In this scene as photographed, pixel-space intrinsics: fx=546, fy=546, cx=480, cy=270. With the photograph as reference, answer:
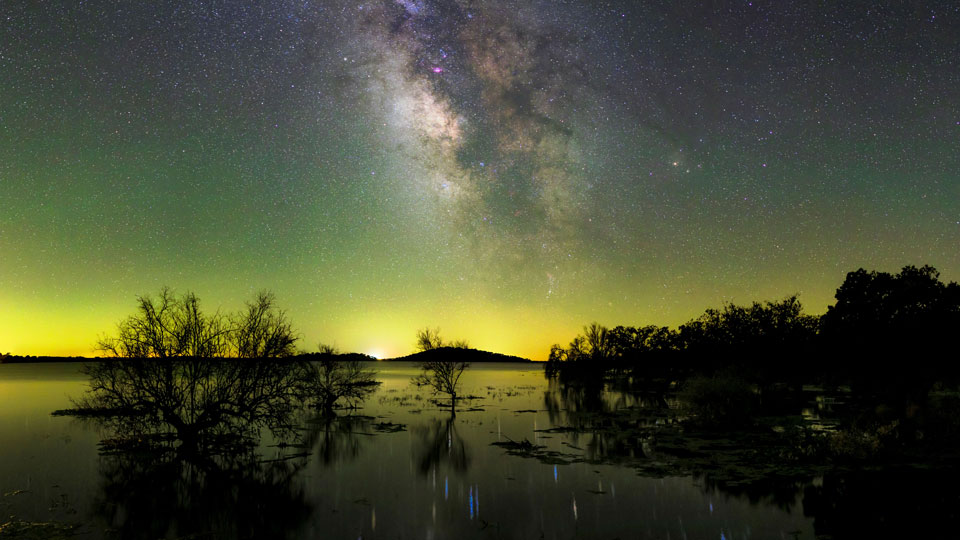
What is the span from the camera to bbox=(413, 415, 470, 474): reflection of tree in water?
2856cm

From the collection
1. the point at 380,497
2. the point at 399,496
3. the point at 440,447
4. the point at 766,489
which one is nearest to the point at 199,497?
the point at 380,497

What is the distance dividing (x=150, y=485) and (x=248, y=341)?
31.4 ft

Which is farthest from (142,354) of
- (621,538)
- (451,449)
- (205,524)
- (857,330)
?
(857,330)

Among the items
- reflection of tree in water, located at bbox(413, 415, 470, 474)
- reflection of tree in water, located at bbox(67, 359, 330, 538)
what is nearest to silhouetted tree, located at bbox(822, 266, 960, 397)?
reflection of tree in water, located at bbox(413, 415, 470, 474)

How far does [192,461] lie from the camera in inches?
1150

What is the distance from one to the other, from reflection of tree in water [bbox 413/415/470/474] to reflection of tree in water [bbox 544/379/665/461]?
22.2 feet

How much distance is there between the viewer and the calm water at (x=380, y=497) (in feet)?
58.0

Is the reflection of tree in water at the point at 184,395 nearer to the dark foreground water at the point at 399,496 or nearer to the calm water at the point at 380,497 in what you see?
the dark foreground water at the point at 399,496

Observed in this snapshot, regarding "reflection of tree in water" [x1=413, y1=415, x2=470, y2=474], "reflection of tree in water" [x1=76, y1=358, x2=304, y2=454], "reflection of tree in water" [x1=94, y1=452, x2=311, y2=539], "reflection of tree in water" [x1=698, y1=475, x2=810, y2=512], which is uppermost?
"reflection of tree in water" [x1=76, y1=358, x2=304, y2=454]

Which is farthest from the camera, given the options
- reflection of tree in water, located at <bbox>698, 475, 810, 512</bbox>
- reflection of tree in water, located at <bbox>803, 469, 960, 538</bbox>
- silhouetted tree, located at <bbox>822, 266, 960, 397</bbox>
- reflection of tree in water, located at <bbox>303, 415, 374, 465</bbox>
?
silhouetted tree, located at <bbox>822, 266, 960, 397</bbox>

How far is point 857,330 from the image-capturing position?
4475 cm

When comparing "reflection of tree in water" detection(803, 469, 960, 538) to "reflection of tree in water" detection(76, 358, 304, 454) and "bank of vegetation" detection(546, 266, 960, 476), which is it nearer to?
"bank of vegetation" detection(546, 266, 960, 476)

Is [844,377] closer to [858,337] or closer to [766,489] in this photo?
[858,337]

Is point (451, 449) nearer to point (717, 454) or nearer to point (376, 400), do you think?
point (717, 454)
